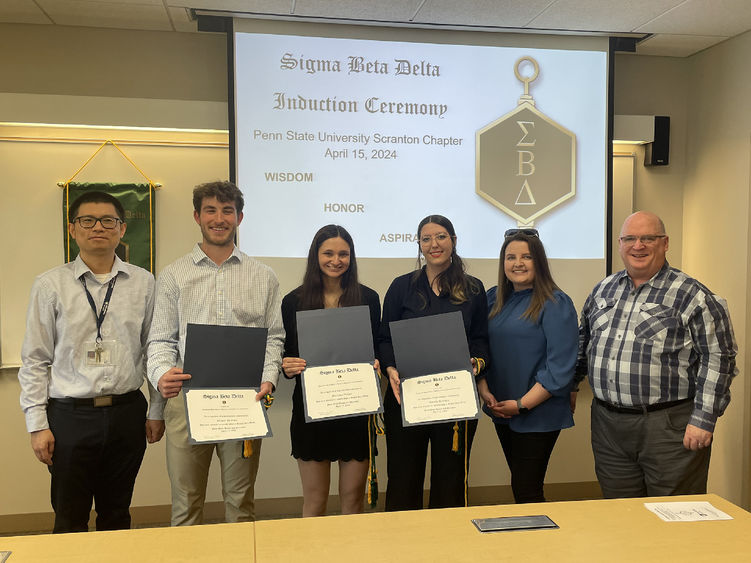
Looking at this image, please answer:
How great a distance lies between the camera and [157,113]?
3.50m

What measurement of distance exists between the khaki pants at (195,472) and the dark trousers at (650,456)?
1.52 meters

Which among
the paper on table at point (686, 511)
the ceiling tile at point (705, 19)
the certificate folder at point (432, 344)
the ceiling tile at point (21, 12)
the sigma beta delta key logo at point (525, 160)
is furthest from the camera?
the sigma beta delta key logo at point (525, 160)

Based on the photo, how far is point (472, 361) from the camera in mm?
2539

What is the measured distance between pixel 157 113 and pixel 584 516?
306 cm

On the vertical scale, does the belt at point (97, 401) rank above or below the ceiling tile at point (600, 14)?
below

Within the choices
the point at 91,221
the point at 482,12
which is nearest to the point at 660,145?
the point at 482,12

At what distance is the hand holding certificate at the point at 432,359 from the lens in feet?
7.86

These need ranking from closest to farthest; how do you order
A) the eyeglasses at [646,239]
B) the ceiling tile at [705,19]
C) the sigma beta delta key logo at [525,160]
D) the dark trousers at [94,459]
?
the dark trousers at [94,459]
the eyeglasses at [646,239]
the ceiling tile at [705,19]
the sigma beta delta key logo at [525,160]

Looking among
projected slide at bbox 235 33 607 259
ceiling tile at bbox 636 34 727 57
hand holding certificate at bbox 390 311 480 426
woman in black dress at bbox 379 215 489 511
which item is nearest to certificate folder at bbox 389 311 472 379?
hand holding certificate at bbox 390 311 480 426

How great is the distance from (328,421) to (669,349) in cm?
145

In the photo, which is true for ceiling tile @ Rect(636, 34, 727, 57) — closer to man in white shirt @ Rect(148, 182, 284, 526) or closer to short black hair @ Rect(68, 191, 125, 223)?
man in white shirt @ Rect(148, 182, 284, 526)

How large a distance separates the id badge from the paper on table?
1938 millimetres

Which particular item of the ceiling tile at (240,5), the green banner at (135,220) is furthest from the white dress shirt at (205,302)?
the ceiling tile at (240,5)

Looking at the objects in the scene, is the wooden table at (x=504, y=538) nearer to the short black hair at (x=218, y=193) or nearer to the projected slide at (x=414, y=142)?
the short black hair at (x=218, y=193)
